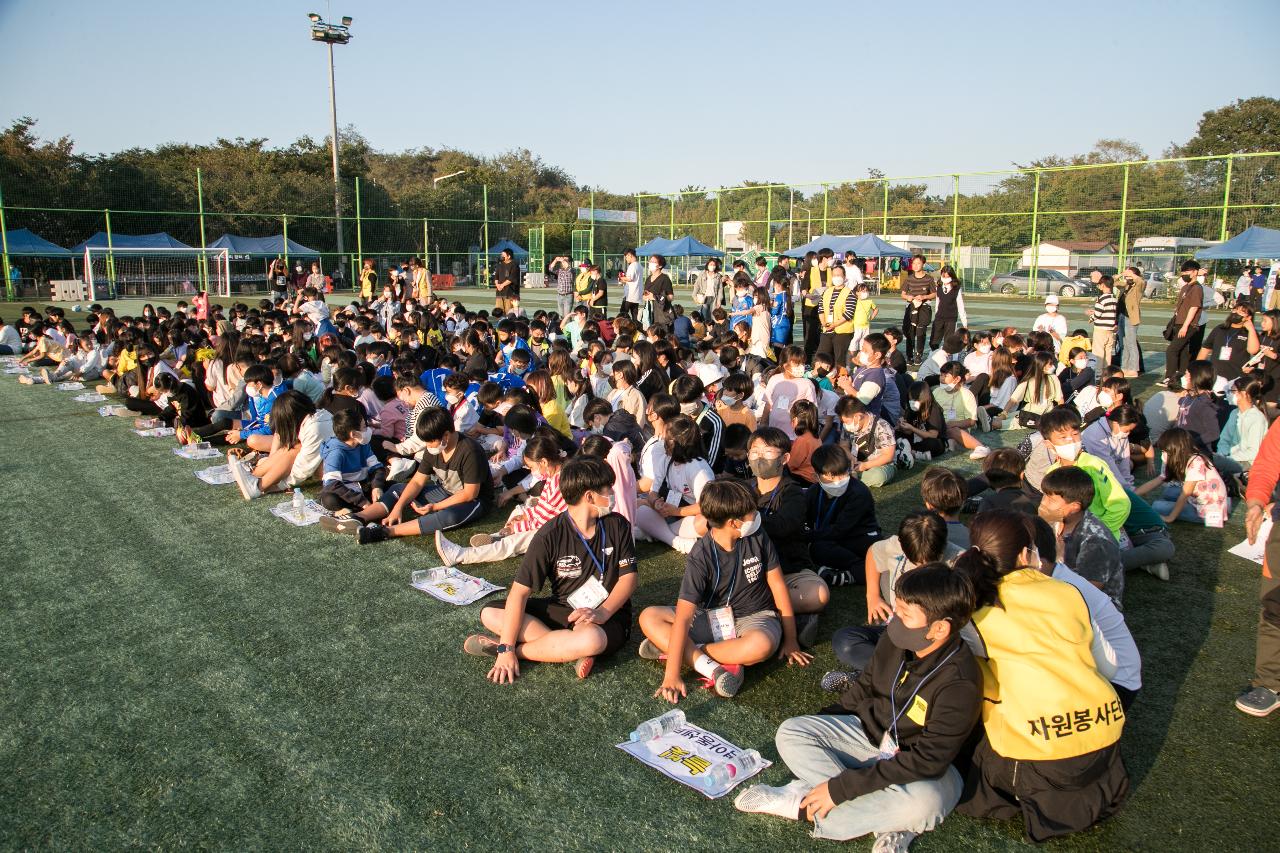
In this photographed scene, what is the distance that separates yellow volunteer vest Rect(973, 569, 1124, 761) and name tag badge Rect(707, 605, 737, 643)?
140 cm

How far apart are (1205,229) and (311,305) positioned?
24.8 m

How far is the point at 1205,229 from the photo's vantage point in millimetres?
25297

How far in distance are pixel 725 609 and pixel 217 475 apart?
5.54 m

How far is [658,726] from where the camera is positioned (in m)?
3.72

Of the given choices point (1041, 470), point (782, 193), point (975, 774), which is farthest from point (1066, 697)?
point (782, 193)

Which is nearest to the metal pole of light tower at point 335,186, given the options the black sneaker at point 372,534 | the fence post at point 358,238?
the fence post at point 358,238

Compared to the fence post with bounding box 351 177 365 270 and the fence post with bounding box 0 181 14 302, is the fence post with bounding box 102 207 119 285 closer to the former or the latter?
the fence post with bounding box 0 181 14 302

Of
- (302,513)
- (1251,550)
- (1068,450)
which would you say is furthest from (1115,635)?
(302,513)

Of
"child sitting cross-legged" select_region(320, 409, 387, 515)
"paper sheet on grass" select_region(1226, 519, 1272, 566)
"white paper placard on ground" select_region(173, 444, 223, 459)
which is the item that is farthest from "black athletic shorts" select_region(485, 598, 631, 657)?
"white paper placard on ground" select_region(173, 444, 223, 459)

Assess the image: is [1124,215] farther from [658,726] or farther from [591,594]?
[658,726]

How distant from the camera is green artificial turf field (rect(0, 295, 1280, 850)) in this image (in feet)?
10.3

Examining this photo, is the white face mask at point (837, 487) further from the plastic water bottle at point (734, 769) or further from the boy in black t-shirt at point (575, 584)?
the plastic water bottle at point (734, 769)

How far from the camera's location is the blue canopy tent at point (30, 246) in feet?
91.9

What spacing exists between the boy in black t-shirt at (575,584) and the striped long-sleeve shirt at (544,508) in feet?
4.15
